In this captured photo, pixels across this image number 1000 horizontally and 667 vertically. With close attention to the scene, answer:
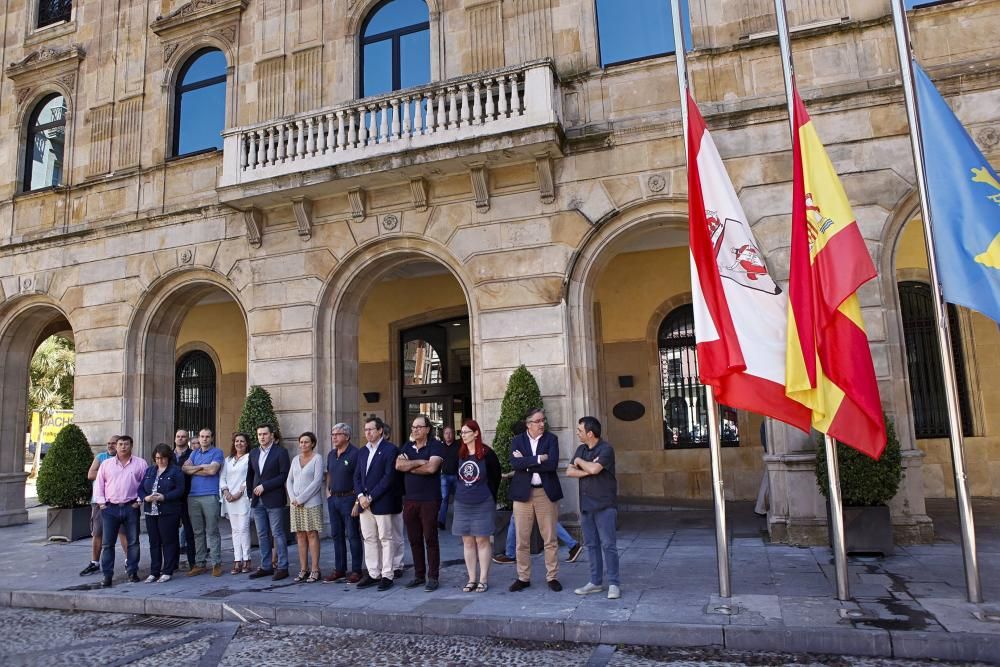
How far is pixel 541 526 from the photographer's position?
749cm

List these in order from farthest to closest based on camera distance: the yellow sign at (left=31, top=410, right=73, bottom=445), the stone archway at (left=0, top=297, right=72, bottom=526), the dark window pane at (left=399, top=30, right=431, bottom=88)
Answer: the yellow sign at (left=31, top=410, right=73, bottom=445) < the stone archway at (left=0, top=297, right=72, bottom=526) < the dark window pane at (left=399, top=30, right=431, bottom=88)

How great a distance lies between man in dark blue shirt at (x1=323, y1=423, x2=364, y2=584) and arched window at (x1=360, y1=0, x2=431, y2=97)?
7.63 m

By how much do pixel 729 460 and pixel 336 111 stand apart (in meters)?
10.2

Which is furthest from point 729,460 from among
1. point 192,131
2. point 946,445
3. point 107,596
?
point 192,131

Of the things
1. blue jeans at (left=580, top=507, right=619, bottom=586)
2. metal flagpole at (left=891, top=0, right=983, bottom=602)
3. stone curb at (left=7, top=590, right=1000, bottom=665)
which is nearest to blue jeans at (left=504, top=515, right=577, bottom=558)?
blue jeans at (left=580, top=507, right=619, bottom=586)

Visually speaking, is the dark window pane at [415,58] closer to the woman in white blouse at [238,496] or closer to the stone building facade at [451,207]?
the stone building facade at [451,207]

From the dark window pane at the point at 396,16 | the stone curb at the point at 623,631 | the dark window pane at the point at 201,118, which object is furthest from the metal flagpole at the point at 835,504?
the dark window pane at the point at 201,118

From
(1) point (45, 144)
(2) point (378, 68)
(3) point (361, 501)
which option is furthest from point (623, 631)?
(1) point (45, 144)

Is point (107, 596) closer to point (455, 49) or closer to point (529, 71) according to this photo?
point (529, 71)

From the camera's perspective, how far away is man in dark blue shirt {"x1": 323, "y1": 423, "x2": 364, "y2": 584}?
8258 millimetres

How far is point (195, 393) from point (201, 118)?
8.30m

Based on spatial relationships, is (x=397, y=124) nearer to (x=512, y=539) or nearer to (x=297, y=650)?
(x=512, y=539)

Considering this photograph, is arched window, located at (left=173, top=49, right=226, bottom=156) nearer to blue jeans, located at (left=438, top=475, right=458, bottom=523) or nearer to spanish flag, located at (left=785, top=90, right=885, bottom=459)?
blue jeans, located at (left=438, top=475, right=458, bottom=523)

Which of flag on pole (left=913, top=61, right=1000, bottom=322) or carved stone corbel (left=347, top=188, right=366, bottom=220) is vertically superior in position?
carved stone corbel (left=347, top=188, right=366, bottom=220)
